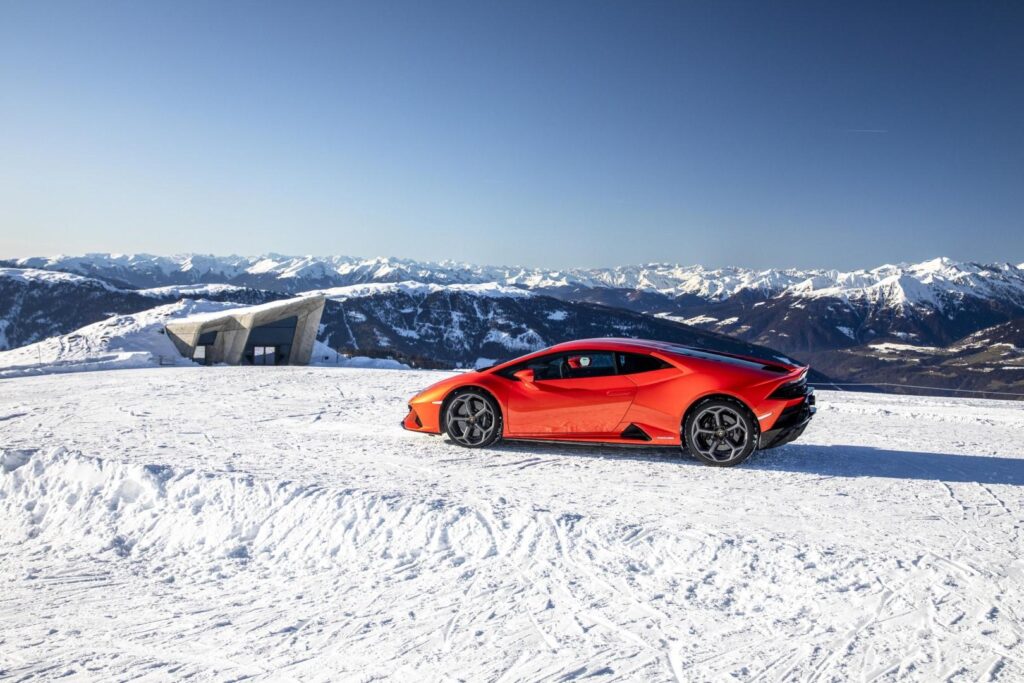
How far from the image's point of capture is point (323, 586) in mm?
4043

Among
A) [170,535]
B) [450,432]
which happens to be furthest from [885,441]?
[170,535]

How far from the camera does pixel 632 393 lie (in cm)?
666

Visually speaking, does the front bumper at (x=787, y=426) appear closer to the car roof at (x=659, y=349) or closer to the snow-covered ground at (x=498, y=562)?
the snow-covered ground at (x=498, y=562)

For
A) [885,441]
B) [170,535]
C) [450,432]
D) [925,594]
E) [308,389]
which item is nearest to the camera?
[925,594]

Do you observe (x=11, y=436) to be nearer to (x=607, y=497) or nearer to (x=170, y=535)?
(x=170, y=535)

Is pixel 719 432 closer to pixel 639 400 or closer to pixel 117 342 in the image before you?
pixel 639 400

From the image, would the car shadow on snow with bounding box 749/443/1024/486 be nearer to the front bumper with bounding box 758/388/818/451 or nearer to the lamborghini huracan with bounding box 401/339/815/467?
the front bumper with bounding box 758/388/818/451

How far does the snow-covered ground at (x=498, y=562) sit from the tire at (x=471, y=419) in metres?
0.32

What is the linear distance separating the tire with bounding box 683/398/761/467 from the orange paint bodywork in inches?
4.2

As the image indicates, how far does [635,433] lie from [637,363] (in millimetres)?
799

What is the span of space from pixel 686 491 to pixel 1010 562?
7.82 feet

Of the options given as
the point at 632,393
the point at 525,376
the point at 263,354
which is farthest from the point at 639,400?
the point at 263,354

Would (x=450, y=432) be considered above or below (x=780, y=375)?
below

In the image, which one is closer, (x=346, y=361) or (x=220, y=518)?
(x=220, y=518)
